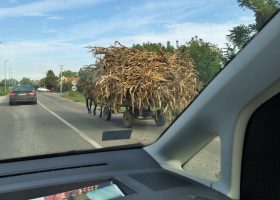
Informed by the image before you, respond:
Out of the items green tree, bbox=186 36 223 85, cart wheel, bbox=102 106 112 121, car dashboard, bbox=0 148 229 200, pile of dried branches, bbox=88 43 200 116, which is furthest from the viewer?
cart wheel, bbox=102 106 112 121

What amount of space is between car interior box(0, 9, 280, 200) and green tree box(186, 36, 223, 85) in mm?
181

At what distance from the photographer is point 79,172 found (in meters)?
2.85

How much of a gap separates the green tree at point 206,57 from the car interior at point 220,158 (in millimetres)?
181

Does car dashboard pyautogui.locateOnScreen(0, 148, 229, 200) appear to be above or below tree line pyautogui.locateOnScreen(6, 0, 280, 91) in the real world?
below

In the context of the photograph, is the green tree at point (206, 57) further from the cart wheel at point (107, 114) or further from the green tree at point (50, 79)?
the cart wheel at point (107, 114)

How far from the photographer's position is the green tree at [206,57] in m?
2.69

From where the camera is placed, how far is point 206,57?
306 centimetres

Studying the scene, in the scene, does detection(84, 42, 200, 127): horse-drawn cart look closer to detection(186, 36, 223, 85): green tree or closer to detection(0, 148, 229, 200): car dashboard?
detection(186, 36, 223, 85): green tree

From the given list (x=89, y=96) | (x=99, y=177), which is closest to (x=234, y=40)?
(x=99, y=177)

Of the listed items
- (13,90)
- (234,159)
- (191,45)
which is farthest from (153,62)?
(13,90)

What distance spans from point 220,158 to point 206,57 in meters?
0.73

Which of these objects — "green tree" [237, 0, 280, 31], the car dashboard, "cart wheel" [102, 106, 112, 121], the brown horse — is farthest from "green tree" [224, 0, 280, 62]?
the brown horse

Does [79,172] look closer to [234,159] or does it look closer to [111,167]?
[111,167]

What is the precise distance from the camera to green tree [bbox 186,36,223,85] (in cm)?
269
